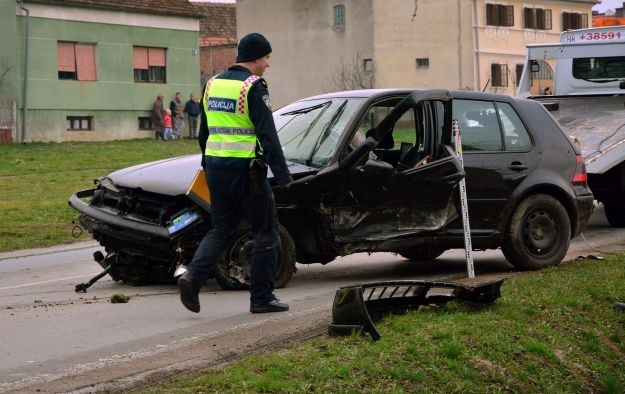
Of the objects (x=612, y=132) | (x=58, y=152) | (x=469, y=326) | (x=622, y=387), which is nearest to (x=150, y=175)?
(x=469, y=326)

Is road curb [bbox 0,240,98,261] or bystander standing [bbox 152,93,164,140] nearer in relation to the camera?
road curb [bbox 0,240,98,261]

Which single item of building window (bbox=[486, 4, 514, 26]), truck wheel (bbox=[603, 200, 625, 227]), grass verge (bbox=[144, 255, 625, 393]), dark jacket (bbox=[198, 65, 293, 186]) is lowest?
grass verge (bbox=[144, 255, 625, 393])

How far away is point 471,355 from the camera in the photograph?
699 cm

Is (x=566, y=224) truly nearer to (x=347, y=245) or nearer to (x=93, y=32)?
(x=347, y=245)

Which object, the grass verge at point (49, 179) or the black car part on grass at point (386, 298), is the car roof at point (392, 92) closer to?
the black car part on grass at point (386, 298)

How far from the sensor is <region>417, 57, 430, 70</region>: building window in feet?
192

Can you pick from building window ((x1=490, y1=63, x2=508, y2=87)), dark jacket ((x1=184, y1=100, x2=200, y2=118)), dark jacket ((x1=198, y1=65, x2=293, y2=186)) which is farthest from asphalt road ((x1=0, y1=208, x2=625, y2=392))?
building window ((x1=490, y1=63, x2=508, y2=87))

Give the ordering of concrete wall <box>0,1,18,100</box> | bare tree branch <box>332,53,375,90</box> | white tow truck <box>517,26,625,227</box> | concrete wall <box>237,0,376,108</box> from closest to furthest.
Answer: white tow truck <box>517,26,625,227</box> → concrete wall <box>0,1,18,100</box> → bare tree branch <box>332,53,375,90</box> → concrete wall <box>237,0,376,108</box>

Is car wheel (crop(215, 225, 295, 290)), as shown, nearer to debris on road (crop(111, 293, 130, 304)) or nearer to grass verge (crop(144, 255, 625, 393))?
debris on road (crop(111, 293, 130, 304))

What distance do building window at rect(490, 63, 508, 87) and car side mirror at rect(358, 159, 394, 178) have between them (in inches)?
1925

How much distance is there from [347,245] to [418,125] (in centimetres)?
135

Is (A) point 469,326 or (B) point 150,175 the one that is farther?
(B) point 150,175

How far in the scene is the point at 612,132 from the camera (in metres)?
15.0

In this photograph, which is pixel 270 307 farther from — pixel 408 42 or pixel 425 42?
pixel 408 42
